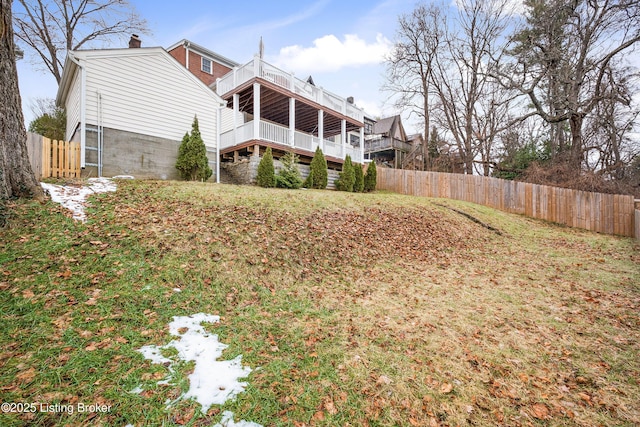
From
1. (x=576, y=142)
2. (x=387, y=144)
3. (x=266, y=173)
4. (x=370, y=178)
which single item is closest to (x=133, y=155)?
(x=266, y=173)

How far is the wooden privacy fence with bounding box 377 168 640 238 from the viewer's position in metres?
10.6

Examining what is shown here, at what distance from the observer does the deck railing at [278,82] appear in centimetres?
1275

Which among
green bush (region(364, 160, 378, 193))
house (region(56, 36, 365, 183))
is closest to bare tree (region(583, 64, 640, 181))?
green bush (region(364, 160, 378, 193))

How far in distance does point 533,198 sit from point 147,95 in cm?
1637

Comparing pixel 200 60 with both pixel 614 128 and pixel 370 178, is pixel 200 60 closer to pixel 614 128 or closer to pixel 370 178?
pixel 370 178

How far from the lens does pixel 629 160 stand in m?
14.3

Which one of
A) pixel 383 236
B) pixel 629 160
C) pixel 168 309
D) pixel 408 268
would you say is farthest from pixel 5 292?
pixel 629 160

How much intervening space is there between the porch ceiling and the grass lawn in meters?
8.78

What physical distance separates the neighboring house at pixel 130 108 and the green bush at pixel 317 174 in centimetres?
478

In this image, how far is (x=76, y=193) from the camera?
630 centimetres

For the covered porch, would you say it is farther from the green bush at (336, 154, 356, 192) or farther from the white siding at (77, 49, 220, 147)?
the green bush at (336, 154, 356, 192)

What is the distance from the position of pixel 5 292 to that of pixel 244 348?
9.36 ft

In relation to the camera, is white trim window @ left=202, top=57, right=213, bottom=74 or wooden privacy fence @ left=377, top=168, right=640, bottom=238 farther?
white trim window @ left=202, top=57, right=213, bottom=74

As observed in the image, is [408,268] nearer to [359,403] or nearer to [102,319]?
[359,403]
